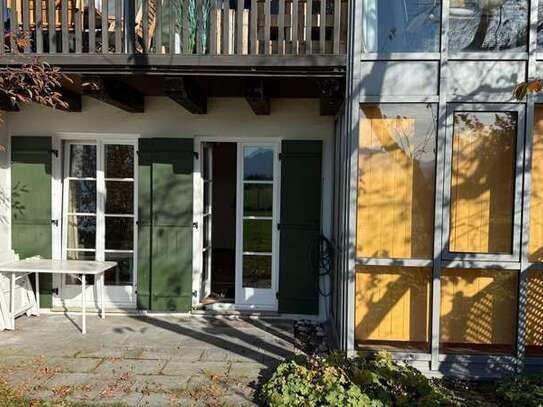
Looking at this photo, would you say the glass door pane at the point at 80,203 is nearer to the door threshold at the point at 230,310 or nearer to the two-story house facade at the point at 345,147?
the two-story house facade at the point at 345,147

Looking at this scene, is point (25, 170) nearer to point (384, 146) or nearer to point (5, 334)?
point (5, 334)

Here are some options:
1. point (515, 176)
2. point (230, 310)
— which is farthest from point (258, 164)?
point (515, 176)

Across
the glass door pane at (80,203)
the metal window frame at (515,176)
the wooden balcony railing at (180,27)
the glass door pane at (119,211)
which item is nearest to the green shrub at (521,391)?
the metal window frame at (515,176)

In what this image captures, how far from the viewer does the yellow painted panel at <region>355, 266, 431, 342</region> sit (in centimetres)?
366

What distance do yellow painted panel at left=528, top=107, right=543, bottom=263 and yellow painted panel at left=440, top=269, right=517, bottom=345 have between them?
29cm

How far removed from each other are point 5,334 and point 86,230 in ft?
4.44

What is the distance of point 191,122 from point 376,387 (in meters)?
3.35

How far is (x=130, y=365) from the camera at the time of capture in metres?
3.74

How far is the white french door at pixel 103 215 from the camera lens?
517 centimetres

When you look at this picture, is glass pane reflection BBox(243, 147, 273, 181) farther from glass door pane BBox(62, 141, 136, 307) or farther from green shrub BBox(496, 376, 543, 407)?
green shrub BBox(496, 376, 543, 407)

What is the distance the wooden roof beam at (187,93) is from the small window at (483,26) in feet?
7.58

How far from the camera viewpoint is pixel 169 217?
4992 millimetres

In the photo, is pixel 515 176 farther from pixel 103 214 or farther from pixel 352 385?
pixel 103 214

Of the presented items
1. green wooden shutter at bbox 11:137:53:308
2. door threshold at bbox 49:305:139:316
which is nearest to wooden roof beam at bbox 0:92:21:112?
green wooden shutter at bbox 11:137:53:308
